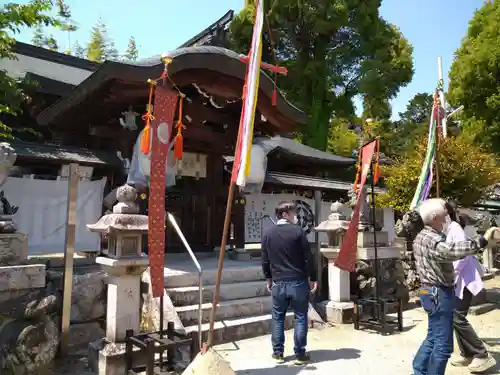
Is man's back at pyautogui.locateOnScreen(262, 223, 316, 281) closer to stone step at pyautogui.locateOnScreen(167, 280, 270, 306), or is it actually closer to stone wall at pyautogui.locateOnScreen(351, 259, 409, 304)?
stone step at pyautogui.locateOnScreen(167, 280, 270, 306)

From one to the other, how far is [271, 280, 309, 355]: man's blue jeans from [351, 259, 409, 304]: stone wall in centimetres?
287

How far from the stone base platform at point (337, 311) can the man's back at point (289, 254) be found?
8.02 feet

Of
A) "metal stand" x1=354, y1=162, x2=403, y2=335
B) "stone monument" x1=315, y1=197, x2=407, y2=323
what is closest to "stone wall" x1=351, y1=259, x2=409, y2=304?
Result: "stone monument" x1=315, y1=197, x2=407, y2=323

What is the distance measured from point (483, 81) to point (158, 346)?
65.4 ft

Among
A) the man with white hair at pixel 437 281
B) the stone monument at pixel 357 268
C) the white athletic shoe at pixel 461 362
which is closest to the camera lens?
the man with white hair at pixel 437 281

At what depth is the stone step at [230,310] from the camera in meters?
6.07

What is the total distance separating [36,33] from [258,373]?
33.9 metres

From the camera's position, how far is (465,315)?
16.7 ft

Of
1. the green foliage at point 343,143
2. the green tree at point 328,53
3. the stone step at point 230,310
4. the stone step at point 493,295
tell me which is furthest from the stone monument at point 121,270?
the green foliage at point 343,143

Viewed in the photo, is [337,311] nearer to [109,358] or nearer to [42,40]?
[109,358]

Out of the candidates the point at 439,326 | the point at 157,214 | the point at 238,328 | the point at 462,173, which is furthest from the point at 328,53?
the point at 439,326

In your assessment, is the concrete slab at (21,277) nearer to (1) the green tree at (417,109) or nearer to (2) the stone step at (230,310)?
(2) the stone step at (230,310)

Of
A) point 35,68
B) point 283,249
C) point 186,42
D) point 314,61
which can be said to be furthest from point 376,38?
point 283,249

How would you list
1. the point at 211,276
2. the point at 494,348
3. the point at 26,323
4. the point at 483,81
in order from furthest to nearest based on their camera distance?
the point at 483,81 → the point at 211,276 → the point at 494,348 → the point at 26,323
